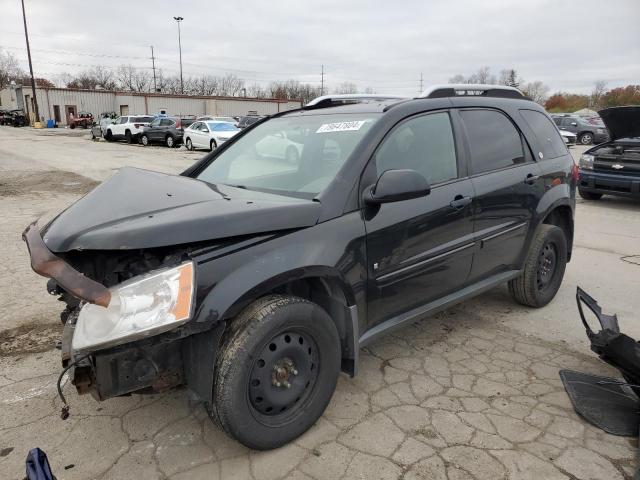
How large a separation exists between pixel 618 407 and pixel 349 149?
2.13 meters

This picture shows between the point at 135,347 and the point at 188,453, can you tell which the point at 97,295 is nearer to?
the point at 135,347

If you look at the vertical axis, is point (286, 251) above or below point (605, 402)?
above

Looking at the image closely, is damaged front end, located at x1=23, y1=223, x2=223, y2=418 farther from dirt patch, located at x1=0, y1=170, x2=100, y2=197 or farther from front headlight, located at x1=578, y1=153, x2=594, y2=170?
front headlight, located at x1=578, y1=153, x2=594, y2=170

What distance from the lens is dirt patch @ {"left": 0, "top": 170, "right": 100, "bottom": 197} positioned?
11.0 metres

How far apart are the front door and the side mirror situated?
11cm

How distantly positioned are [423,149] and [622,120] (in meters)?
5.28

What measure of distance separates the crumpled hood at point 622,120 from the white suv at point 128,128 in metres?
26.1

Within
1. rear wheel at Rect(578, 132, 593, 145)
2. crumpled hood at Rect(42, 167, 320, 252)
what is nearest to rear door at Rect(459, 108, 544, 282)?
crumpled hood at Rect(42, 167, 320, 252)

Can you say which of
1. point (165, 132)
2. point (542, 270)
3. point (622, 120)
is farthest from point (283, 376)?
point (165, 132)

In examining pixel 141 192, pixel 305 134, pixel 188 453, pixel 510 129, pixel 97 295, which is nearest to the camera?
pixel 97 295

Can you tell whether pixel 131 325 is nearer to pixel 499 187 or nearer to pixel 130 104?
pixel 499 187

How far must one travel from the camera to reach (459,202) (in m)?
3.19

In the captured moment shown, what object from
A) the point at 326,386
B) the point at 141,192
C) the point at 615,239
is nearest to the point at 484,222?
the point at 326,386

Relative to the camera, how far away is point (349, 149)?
2.82 metres
